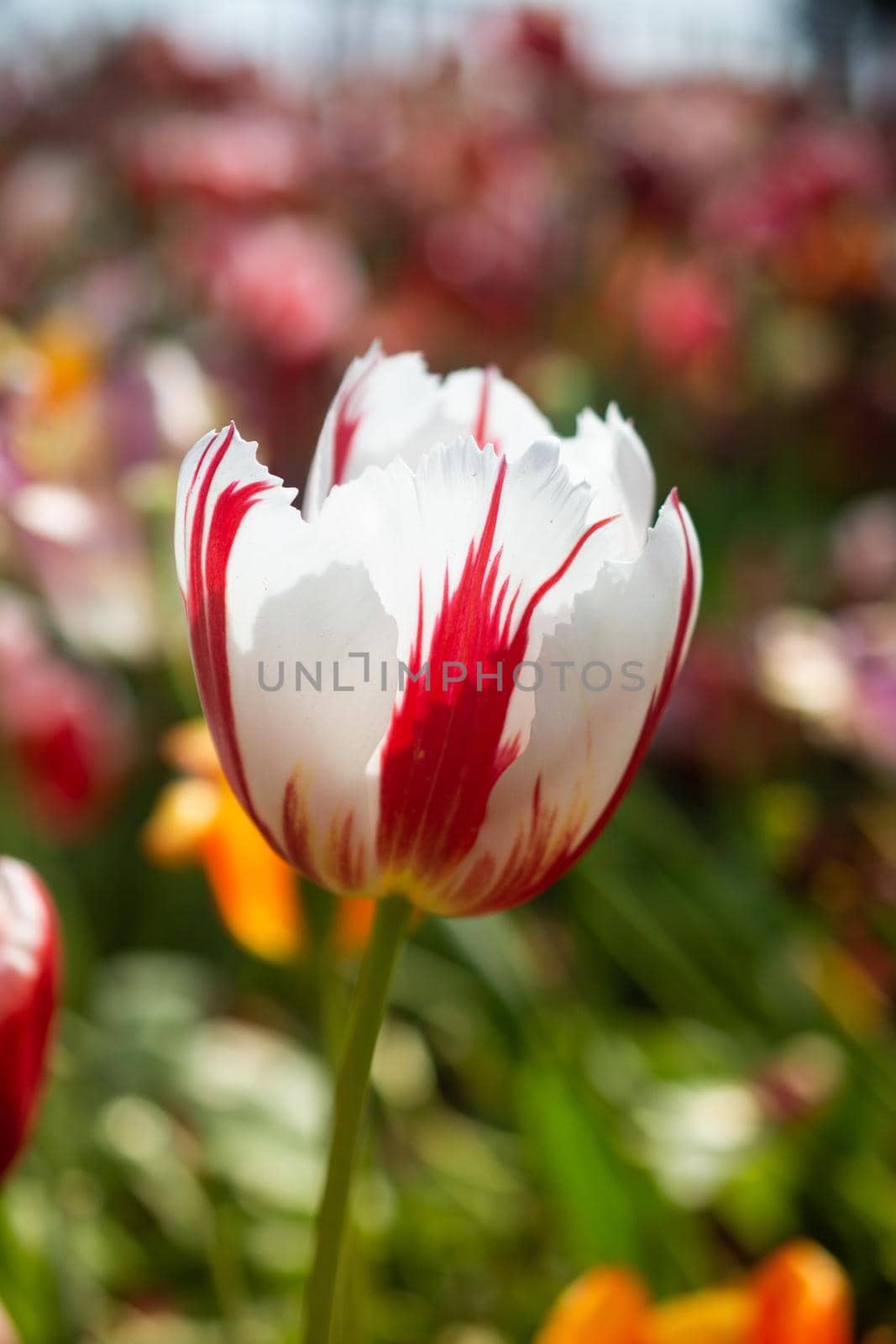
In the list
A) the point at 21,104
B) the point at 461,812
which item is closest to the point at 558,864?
the point at 461,812

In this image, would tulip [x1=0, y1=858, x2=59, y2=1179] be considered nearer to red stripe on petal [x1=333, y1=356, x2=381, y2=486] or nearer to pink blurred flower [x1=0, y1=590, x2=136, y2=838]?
red stripe on petal [x1=333, y1=356, x2=381, y2=486]

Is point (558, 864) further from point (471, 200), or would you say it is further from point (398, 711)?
point (471, 200)

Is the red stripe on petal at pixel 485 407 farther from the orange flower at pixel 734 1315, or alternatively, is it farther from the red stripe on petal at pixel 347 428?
the orange flower at pixel 734 1315

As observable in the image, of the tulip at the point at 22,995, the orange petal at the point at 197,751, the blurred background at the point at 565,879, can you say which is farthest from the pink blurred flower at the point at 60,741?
the tulip at the point at 22,995

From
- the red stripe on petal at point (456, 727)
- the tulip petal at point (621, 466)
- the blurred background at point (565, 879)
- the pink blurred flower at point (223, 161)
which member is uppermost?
the pink blurred flower at point (223, 161)

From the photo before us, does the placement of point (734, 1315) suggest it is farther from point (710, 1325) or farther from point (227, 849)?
point (227, 849)

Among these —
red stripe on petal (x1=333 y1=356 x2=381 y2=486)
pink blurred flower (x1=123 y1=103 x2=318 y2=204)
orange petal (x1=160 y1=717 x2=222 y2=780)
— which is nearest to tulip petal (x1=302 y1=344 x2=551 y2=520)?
red stripe on petal (x1=333 y1=356 x2=381 y2=486)

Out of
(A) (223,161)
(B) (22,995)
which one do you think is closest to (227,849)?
(B) (22,995)
